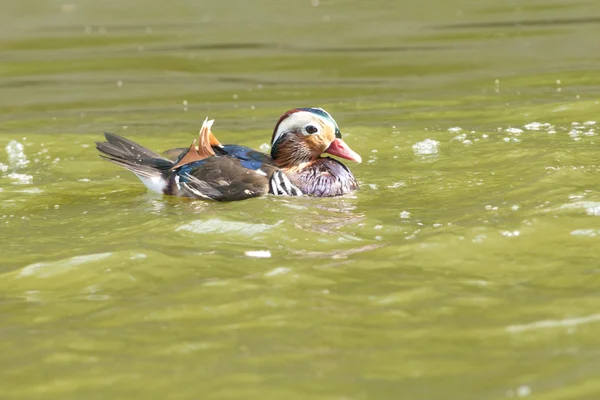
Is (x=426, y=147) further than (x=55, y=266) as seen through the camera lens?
Yes

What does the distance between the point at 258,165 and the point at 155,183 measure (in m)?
0.97

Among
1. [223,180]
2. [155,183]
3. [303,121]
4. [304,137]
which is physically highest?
[303,121]

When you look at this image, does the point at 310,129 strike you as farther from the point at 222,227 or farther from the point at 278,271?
the point at 278,271

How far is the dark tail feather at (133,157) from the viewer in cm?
923

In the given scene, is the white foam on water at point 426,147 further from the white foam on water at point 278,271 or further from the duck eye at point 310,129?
the white foam on water at point 278,271

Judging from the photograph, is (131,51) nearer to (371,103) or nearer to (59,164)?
(371,103)

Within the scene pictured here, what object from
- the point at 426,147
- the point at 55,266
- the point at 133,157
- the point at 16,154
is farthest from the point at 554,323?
the point at 16,154

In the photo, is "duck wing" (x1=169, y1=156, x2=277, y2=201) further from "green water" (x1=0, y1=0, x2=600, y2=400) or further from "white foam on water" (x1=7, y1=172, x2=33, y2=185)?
"white foam on water" (x1=7, y1=172, x2=33, y2=185)

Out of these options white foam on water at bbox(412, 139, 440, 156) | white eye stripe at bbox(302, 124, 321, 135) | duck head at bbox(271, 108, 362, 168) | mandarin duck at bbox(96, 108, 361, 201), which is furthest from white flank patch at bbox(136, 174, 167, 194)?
white foam on water at bbox(412, 139, 440, 156)

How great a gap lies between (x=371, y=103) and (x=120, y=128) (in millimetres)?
3100

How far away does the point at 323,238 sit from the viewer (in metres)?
7.38

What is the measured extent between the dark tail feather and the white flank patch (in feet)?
0.15

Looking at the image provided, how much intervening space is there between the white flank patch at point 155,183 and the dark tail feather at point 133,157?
46mm

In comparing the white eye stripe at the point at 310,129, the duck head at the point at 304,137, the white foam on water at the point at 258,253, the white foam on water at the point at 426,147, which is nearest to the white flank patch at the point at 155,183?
the duck head at the point at 304,137
